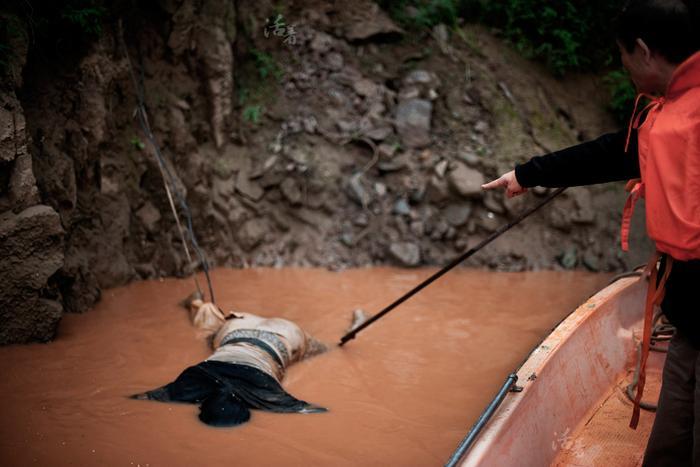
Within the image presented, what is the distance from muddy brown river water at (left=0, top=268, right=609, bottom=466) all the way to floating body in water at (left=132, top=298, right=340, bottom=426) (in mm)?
61

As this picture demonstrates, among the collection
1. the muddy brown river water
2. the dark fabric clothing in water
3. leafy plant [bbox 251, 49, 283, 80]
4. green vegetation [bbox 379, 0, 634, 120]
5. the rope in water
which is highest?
green vegetation [bbox 379, 0, 634, 120]

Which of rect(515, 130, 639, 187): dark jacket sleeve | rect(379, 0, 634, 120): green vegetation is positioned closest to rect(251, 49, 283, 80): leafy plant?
rect(379, 0, 634, 120): green vegetation

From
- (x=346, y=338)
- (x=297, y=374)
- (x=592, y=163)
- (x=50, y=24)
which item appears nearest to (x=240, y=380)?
(x=297, y=374)

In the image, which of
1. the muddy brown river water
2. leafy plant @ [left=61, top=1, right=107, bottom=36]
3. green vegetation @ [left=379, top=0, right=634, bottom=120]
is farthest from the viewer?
A: green vegetation @ [left=379, top=0, right=634, bottom=120]

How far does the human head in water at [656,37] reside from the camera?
4.70 ft

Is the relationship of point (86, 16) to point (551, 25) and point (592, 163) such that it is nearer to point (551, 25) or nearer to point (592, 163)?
point (592, 163)

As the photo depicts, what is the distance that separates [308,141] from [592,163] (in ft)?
15.6

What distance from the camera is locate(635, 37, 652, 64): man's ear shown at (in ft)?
4.92

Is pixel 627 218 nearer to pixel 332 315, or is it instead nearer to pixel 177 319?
pixel 332 315

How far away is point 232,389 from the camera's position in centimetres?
272

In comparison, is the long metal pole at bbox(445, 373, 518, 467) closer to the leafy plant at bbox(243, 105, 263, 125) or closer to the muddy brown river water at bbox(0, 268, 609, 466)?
the muddy brown river water at bbox(0, 268, 609, 466)

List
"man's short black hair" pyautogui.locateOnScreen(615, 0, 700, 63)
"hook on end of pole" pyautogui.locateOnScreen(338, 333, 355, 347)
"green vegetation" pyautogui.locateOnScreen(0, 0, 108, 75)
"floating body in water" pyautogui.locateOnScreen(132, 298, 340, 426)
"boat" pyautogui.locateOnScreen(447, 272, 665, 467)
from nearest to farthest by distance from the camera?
A: "man's short black hair" pyautogui.locateOnScreen(615, 0, 700, 63) → "boat" pyautogui.locateOnScreen(447, 272, 665, 467) → "floating body in water" pyautogui.locateOnScreen(132, 298, 340, 426) → "green vegetation" pyautogui.locateOnScreen(0, 0, 108, 75) → "hook on end of pole" pyautogui.locateOnScreen(338, 333, 355, 347)

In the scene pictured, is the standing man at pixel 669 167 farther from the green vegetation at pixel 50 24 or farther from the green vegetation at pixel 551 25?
the green vegetation at pixel 551 25

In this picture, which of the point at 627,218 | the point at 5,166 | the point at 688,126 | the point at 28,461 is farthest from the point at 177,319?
the point at 688,126
